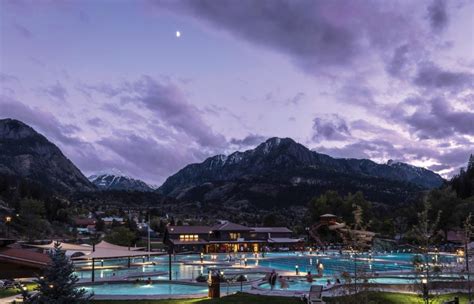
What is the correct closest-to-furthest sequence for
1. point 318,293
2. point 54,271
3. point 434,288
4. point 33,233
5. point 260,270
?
point 54,271
point 434,288
point 318,293
point 260,270
point 33,233

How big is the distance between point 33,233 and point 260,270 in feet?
A: 198

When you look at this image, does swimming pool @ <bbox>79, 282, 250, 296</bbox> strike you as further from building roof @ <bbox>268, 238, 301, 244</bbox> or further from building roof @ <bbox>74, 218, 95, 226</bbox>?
building roof @ <bbox>74, 218, 95, 226</bbox>

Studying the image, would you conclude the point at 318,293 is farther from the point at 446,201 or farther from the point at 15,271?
the point at 446,201

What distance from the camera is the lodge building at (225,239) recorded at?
89.0 meters

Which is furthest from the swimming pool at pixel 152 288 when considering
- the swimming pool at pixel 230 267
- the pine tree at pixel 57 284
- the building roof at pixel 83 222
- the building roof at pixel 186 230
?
the building roof at pixel 83 222

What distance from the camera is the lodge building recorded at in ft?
292

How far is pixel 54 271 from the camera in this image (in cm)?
1349

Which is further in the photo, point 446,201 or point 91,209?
point 91,209

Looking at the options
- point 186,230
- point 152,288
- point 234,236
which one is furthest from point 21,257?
point 234,236

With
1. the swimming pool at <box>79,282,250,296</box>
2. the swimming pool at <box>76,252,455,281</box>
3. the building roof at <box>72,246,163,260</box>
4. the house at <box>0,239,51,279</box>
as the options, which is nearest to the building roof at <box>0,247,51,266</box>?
the house at <box>0,239,51,279</box>

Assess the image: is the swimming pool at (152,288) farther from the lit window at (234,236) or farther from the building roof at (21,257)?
the lit window at (234,236)

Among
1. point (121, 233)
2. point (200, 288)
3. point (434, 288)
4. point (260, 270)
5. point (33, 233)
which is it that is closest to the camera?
point (434, 288)

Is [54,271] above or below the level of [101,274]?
above

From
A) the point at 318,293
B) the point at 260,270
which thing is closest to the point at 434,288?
the point at 318,293
